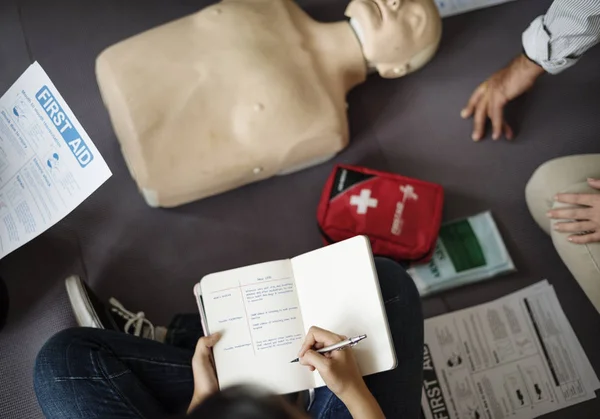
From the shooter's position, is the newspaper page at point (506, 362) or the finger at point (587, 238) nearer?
the finger at point (587, 238)

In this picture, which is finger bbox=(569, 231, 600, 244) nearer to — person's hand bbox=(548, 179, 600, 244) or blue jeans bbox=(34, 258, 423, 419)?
person's hand bbox=(548, 179, 600, 244)

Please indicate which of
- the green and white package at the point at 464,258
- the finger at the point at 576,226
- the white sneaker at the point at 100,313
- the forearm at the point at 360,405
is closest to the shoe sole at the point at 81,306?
the white sneaker at the point at 100,313

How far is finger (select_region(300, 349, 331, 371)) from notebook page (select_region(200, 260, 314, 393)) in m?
0.08

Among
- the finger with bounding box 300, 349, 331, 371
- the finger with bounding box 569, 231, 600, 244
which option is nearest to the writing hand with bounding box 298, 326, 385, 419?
the finger with bounding box 300, 349, 331, 371

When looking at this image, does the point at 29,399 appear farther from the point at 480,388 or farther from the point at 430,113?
the point at 430,113

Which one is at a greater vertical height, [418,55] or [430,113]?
[418,55]

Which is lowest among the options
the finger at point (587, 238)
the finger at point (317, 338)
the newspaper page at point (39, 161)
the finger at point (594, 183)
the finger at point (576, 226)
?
the finger at point (587, 238)

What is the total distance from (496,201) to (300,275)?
590 millimetres

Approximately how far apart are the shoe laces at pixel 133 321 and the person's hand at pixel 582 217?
2.75 feet

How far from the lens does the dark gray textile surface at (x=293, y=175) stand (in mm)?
1162

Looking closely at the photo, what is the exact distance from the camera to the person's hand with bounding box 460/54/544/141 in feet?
3.68

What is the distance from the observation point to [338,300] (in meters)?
0.85

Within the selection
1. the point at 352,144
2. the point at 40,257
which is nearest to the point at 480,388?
the point at 352,144

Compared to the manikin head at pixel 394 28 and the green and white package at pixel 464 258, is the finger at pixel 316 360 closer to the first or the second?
the green and white package at pixel 464 258
